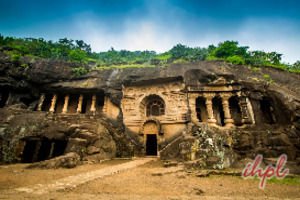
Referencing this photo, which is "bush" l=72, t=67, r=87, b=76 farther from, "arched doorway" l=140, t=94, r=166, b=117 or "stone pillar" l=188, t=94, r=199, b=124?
"stone pillar" l=188, t=94, r=199, b=124

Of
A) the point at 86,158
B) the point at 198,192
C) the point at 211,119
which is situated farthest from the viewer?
the point at 211,119

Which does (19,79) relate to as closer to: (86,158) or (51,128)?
(51,128)

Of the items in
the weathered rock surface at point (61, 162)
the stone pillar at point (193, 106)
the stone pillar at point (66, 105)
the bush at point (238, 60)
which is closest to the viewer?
the weathered rock surface at point (61, 162)

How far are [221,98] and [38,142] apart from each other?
47.1ft

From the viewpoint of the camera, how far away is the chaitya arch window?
14.9 m

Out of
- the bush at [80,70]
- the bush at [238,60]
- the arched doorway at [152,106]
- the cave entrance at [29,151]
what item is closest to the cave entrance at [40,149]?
the cave entrance at [29,151]

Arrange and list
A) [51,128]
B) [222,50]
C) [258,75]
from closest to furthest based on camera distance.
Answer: [51,128] → [258,75] → [222,50]

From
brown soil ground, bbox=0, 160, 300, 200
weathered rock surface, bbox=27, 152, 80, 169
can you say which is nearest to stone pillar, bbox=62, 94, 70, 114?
weathered rock surface, bbox=27, 152, 80, 169

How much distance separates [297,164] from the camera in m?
8.45

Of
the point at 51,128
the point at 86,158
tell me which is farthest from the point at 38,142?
the point at 86,158

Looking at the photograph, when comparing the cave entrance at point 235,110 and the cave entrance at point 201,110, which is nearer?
the cave entrance at point 235,110

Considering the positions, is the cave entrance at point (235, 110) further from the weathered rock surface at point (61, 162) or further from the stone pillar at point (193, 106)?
the weathered rock surface at point (61, 162)

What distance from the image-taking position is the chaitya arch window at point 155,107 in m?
14.9

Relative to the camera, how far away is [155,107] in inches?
601
